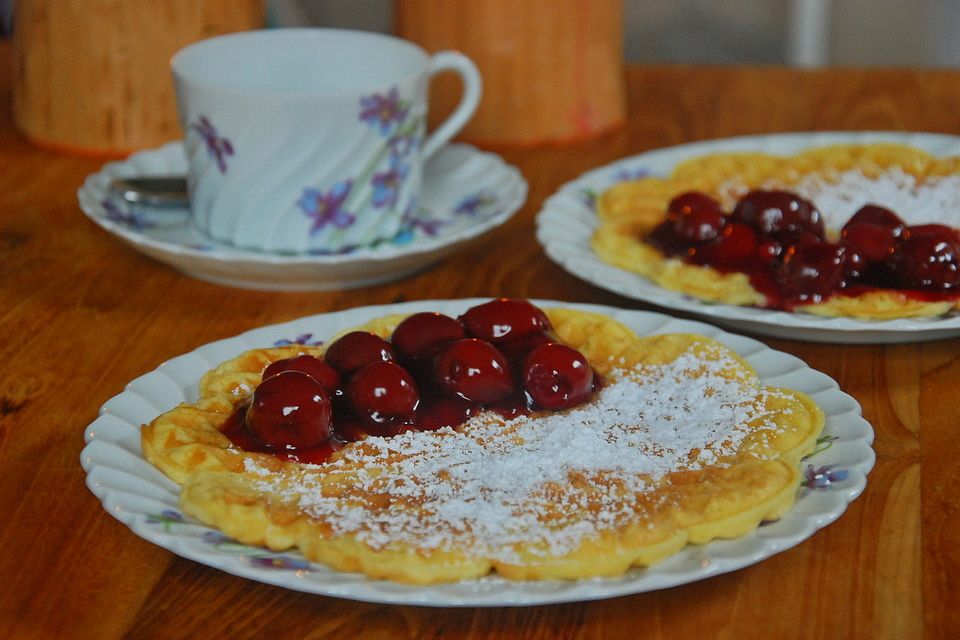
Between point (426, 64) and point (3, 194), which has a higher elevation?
point (426, 64)

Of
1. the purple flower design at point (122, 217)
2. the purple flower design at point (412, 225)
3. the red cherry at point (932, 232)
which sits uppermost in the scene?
the red cherry at point (932, 232)

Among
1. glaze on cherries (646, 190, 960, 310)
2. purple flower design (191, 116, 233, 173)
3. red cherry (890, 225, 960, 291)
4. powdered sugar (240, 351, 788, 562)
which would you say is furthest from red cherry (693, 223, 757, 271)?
purple flower design (191, 116, 233, 173)

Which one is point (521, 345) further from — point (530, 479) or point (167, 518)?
point (167, 518)

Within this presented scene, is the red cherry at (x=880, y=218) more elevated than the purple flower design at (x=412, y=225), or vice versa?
the red cherry at (x=880, y=218)

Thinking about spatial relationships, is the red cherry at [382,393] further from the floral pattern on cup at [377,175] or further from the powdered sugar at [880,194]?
the powdered sugar at [880,194]

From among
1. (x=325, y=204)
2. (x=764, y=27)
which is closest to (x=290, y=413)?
(x=325, y=204)

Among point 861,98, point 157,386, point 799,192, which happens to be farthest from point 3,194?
point 861,98

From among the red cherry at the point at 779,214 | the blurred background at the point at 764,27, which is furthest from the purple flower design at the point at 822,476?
the blurred background at the point at 764,27

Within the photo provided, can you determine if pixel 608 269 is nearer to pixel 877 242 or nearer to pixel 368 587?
pixel 877 242
